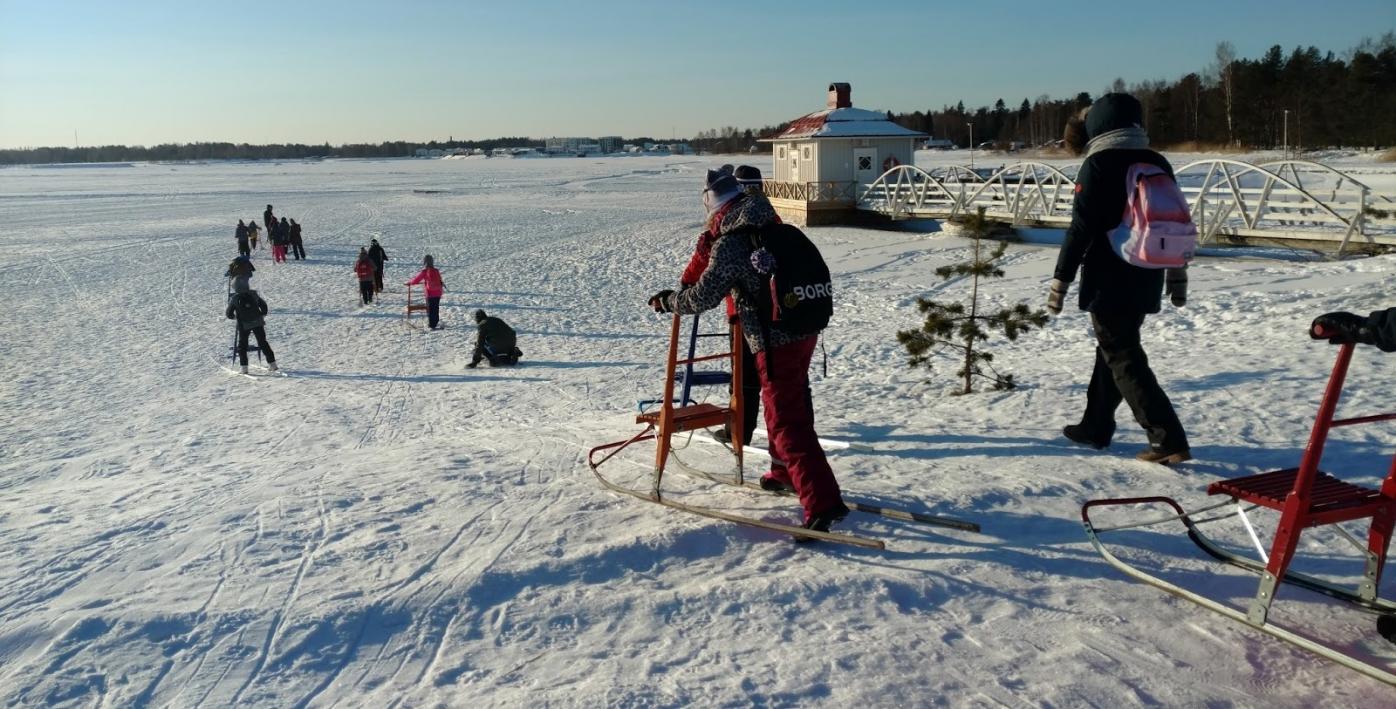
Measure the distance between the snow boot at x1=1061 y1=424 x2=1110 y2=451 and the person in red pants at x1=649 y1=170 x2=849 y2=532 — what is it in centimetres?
179

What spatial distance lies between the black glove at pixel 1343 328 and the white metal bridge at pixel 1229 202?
5994mm

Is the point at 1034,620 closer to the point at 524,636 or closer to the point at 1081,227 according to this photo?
the point at 524,636

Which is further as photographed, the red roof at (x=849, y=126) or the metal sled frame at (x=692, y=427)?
the red roof at (x=849, y=126)

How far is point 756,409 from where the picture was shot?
17.6ft

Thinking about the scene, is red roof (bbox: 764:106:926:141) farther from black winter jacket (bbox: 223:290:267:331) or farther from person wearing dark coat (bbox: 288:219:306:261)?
black winter jacket (bbox: 223:290:267:331)

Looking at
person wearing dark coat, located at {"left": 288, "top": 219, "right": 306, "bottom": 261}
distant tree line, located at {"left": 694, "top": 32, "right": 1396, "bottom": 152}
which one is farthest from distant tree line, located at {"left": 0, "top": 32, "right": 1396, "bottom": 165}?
person wearing dark coat, located at {"left": 288, "top": 219, "right": 306, "bottom": 261}

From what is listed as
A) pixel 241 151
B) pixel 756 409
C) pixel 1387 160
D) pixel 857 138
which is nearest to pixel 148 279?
pixel 857 138

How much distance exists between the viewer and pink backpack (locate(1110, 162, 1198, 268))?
4438 millimetres

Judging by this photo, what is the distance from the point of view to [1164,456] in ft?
15.8

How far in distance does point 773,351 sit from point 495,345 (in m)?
8.80

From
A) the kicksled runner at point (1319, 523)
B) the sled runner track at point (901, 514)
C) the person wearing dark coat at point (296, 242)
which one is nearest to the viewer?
the kicksled runner at point (1319, 523)

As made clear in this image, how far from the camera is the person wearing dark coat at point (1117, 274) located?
460 cm

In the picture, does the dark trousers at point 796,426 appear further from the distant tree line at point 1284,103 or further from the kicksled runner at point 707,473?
the distant tree line at point 1284,103

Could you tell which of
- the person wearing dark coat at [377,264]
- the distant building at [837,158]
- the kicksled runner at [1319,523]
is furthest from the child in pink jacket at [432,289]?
the distant building at [837,158]
